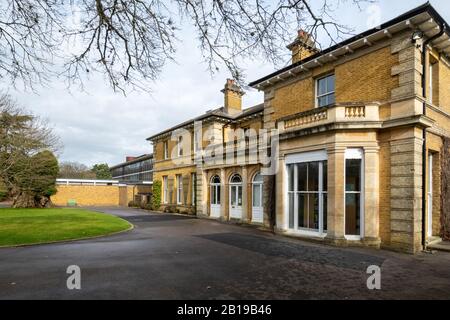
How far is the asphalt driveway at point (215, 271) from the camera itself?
562 centimetres

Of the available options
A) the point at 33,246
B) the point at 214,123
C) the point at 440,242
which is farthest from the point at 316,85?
the point at 33,246

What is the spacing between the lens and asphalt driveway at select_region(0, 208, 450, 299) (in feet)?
18.4

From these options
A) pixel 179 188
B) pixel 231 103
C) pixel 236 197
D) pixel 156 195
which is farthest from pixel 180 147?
pixel 236 197

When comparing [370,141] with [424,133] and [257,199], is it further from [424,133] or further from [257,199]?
[257,199]

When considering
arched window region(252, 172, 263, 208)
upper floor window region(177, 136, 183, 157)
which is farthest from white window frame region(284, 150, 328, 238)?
upper floor window region(177, 136, 183, 157)

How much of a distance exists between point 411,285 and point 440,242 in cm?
617

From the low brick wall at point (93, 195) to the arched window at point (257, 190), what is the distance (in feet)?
86.1

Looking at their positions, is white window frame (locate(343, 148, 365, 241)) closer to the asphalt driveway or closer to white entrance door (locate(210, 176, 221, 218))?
the asphalt driveway

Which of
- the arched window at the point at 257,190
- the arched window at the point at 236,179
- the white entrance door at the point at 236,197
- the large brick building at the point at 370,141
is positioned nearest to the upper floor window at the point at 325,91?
the large brick building at the point at 370,141

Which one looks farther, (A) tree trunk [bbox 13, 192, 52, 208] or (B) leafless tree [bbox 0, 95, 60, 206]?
(A) tree trunk [bbox 13, 192, 52, 208]

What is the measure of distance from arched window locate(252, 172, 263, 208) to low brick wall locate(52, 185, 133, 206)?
26255 mm

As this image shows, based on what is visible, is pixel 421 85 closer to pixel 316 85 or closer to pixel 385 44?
pixel 385 44

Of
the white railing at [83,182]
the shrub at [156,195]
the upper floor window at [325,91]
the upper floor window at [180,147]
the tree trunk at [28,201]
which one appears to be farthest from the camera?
the white railing at [83,182]

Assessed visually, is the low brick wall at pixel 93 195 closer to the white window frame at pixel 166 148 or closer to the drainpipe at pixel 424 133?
the white window frame at pixel 166 148
